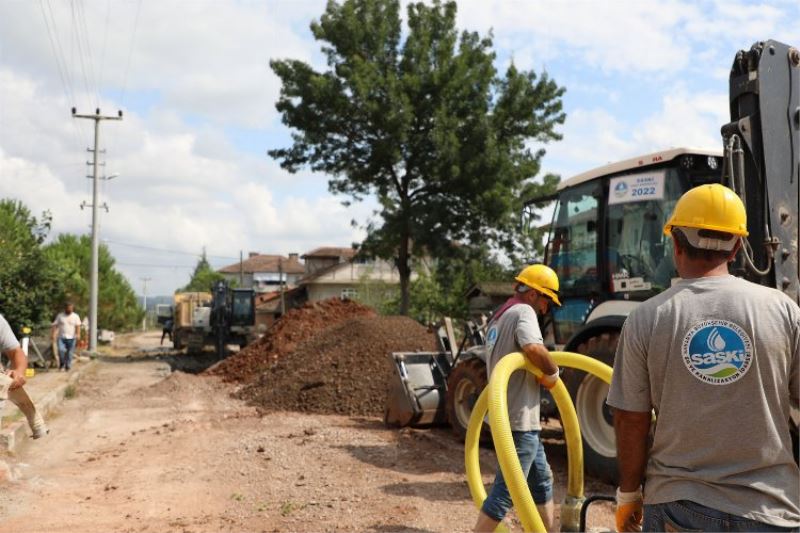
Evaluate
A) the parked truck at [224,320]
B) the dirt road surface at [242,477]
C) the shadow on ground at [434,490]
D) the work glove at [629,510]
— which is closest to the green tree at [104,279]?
the parked truck at [224,320]

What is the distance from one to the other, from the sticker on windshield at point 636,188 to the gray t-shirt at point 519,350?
3.06 metres

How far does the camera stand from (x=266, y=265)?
114 meters

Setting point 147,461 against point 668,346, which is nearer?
point 668,346

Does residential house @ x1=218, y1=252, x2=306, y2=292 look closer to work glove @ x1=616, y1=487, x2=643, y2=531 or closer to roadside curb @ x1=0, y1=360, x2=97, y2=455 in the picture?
roadside curb @ x1=0, y1=360, x2=97, y2=455

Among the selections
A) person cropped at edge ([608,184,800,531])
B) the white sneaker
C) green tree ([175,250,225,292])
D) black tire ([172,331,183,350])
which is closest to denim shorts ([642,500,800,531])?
person cropped at edge ([608,184,800,531])

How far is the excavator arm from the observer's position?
603 cm

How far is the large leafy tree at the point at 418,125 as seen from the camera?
95.5ft

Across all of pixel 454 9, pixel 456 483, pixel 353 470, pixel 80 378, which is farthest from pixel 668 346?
pixel 454 9

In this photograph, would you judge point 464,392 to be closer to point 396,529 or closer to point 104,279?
point 396,529

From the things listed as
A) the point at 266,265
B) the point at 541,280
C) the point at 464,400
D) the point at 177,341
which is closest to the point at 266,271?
the point at 266,265

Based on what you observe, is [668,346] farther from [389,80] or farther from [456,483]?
[389,80]

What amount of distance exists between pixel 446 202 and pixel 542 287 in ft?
81.1

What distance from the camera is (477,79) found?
30.2 m

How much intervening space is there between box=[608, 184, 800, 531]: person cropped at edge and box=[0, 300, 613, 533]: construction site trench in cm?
407
